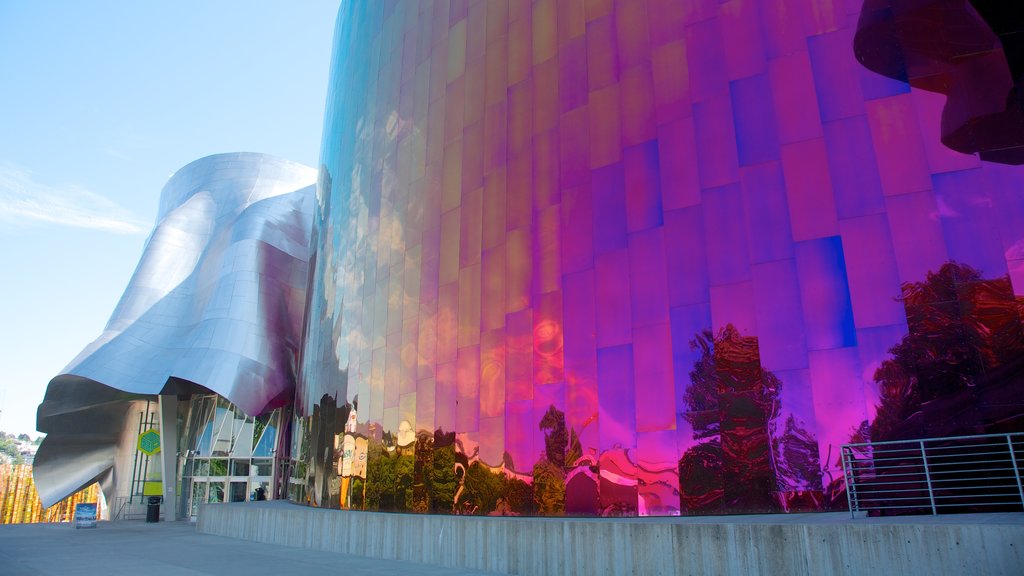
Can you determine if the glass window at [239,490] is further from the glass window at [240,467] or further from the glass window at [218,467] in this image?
the glass window at [218,467]

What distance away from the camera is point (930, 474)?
9.05m

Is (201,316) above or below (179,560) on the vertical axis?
above

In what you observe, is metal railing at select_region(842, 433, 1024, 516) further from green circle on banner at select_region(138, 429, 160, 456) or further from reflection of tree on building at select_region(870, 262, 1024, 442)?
green circle on banner at select_region(138, 429, 160, 456)

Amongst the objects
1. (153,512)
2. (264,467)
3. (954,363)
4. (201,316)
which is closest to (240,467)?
(264,467)

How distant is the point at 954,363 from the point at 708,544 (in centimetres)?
Answer: 414

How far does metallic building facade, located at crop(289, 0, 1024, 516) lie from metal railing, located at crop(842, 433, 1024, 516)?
0.91 ft

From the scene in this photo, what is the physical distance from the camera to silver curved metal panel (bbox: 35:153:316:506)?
3275 cm

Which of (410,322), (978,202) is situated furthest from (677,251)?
(410,322)

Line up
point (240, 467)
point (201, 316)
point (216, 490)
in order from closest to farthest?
point (201, 316), point (216, 490), point (240, 467)

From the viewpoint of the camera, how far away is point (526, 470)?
13.7 m

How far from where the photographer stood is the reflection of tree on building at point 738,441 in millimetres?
10062

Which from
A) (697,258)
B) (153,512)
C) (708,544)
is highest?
(697,258)

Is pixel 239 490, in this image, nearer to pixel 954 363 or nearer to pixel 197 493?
pixel 197 493

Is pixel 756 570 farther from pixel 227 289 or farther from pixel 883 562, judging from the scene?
pixel 227 289
